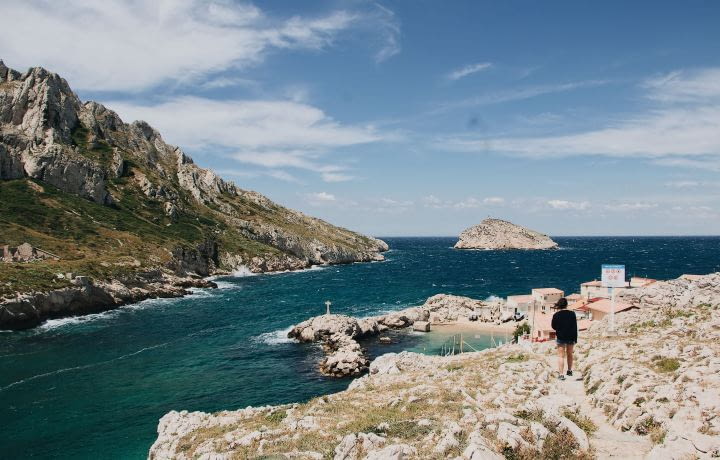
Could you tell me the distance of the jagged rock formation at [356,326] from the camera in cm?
5031

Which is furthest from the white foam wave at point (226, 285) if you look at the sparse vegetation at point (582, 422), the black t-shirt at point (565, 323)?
the sparse vegetation at point (582, 422)

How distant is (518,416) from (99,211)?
146579 mm

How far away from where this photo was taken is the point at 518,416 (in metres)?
14.6

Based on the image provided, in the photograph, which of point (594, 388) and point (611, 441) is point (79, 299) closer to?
point (594, 388)

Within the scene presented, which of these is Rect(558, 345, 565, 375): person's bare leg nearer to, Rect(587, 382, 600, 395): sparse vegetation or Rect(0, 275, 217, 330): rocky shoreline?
Rect(587, 382, 600, 395): sparse vegetation

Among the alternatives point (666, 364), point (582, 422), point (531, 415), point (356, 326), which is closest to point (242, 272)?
point (356, 326)

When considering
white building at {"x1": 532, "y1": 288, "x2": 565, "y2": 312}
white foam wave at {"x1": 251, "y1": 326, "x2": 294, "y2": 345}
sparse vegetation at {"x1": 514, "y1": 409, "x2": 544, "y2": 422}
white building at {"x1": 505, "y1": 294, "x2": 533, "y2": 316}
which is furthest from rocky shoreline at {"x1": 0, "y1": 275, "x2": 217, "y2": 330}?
sparse vegetation at {"x1": 514, "y1": 409, "x2": 544, "y2": 422}

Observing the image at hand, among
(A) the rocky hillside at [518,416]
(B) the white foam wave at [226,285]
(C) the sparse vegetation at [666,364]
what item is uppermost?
(C) the sparse vegetation at [666,364]

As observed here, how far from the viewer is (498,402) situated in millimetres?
18156

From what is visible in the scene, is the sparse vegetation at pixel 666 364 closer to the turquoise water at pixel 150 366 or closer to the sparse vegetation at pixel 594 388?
the sparse vegetation at pixel 594 388

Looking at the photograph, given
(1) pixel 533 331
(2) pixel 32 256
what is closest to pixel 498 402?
(1) pixel 533 331

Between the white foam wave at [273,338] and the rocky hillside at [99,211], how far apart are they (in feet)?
131

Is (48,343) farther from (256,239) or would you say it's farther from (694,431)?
(256,239)

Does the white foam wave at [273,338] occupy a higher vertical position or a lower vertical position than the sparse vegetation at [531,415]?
lower
